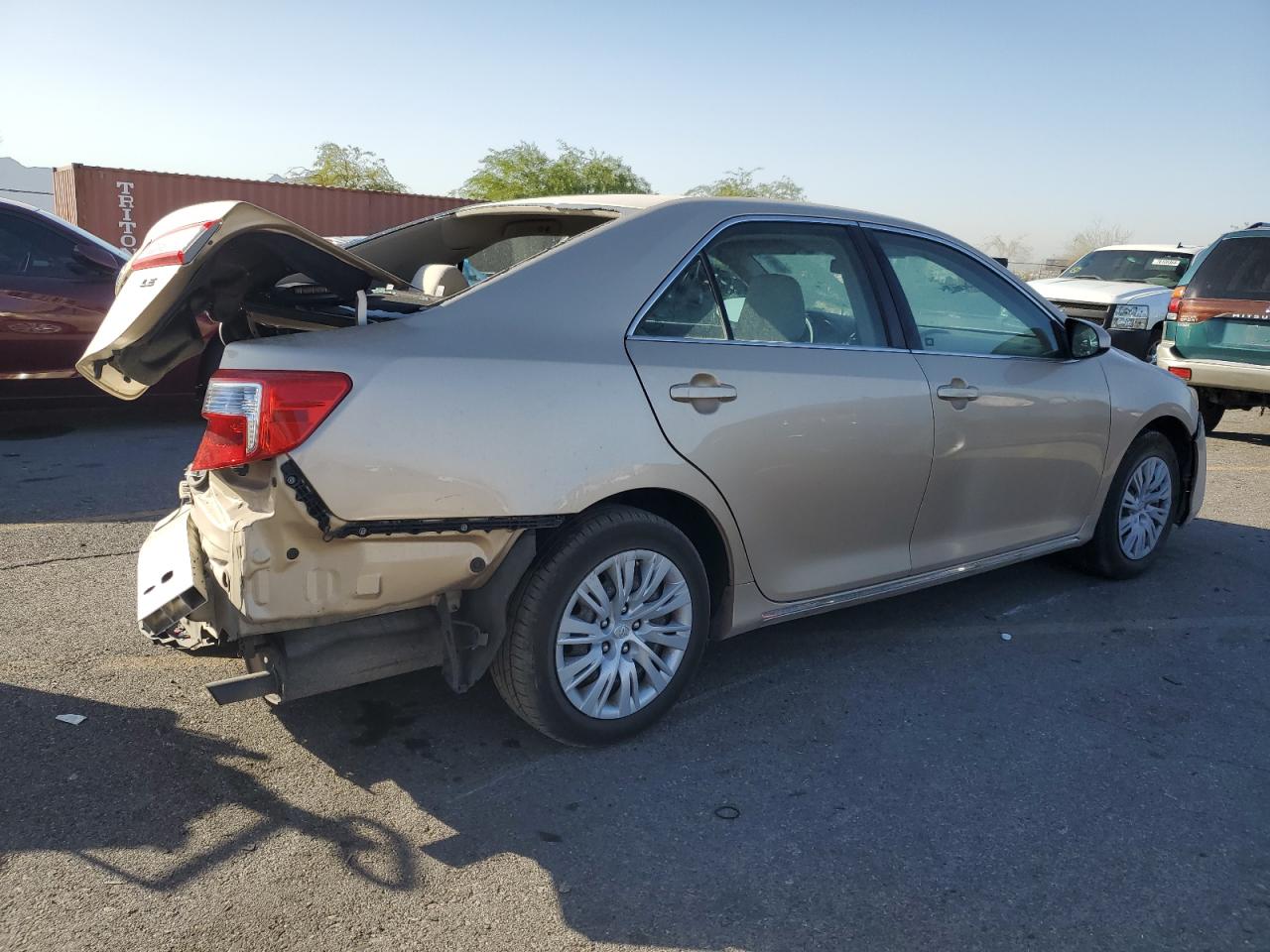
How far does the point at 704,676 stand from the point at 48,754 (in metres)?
2.17

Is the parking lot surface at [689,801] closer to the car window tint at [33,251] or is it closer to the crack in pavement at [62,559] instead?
the crack in pavement at [62,559]

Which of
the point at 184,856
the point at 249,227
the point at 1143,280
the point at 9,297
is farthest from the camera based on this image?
the point at 1143,280

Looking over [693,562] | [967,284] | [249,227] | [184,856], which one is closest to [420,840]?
[184,856]

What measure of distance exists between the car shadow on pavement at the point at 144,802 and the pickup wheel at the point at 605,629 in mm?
620

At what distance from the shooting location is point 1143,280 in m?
12.8

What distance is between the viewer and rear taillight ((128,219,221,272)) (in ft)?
9.52

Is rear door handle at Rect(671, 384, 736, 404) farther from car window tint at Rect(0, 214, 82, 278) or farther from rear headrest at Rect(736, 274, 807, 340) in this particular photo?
car window tint at Rect(0, 214, 82, 278)

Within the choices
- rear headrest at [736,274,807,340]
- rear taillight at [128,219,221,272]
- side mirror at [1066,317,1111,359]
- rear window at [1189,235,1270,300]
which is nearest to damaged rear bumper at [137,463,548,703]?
rear taillight at [128,219,221,272]

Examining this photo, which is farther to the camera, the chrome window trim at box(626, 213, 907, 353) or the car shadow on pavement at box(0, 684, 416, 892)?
the chrome window trim at box(626, 213, 907, 353)

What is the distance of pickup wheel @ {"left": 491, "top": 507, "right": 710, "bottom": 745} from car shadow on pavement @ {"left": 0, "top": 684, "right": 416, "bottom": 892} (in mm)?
620

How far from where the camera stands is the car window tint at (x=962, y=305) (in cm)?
414

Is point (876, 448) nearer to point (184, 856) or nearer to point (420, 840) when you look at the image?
point (420, 840)

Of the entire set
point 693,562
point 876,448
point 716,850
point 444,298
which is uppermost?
point 444,298

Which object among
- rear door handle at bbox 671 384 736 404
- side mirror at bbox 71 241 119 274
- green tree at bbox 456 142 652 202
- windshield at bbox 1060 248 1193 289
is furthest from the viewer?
green tree at bbox 456 142 652 202
